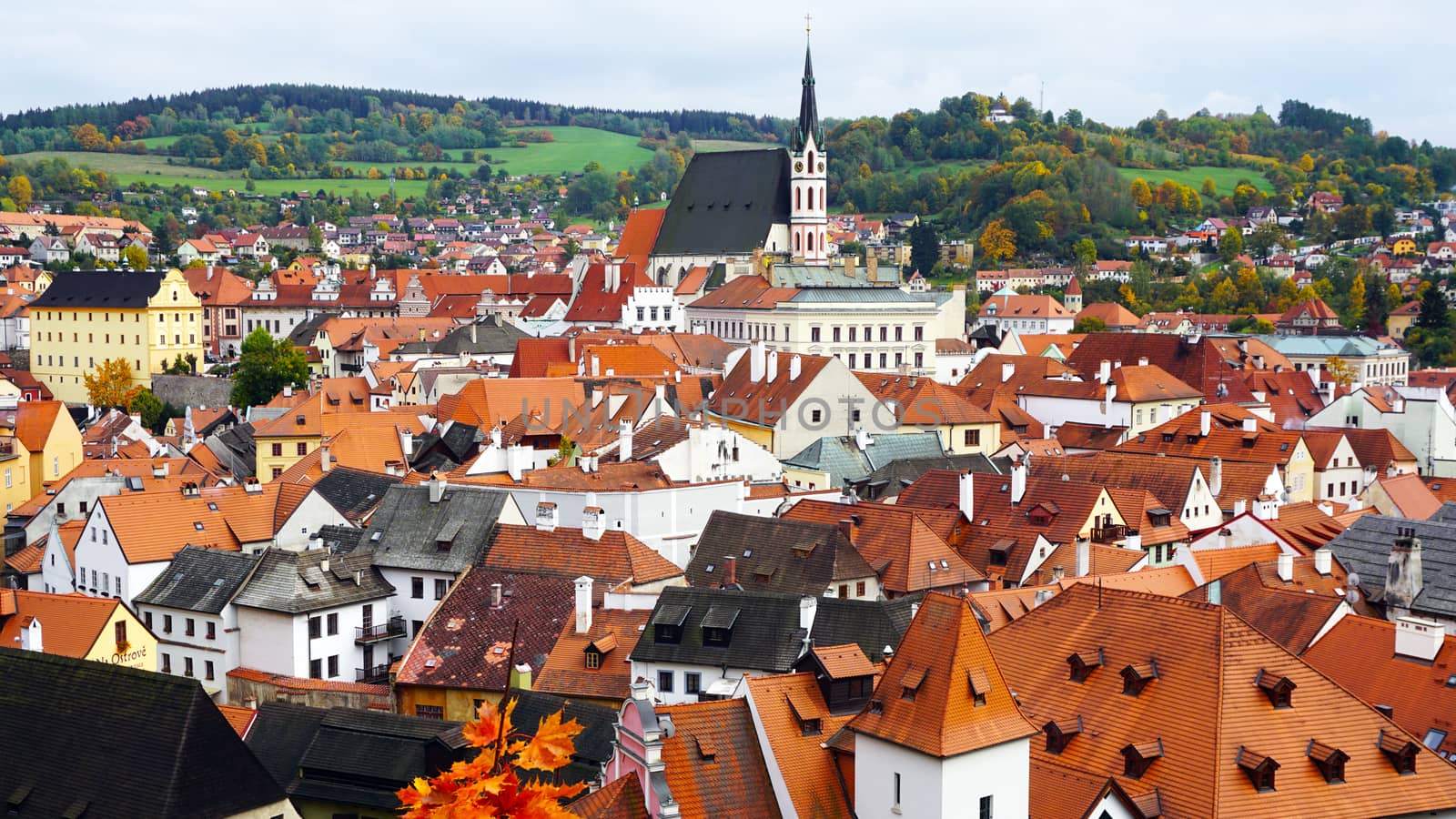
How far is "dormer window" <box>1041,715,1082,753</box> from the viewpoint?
23.6 meters

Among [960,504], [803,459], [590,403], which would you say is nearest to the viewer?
[960,504]

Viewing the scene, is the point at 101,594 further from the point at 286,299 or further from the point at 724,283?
the point at 286,299

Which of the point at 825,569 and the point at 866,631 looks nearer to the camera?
the point at 866,631

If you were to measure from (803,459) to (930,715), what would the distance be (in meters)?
37.4

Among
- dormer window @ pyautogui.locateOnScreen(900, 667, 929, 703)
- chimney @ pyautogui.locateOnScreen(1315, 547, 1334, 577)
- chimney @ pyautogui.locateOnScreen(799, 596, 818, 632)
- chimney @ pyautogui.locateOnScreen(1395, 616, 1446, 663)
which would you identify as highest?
dormer window @ pyautogui.locateOnScreen(900, 667, 929, 703)

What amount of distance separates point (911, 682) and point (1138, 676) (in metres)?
3.55

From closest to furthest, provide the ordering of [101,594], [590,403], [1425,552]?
1. [1425,552]
2. [101,594]
3. [590,403]

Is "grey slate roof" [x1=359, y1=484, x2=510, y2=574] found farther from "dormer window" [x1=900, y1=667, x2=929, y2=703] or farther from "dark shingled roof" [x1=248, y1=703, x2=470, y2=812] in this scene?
"dormer window" [x1=900, y1=667, x2=929, y2=703]

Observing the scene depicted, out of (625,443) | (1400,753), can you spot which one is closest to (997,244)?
(625,443)

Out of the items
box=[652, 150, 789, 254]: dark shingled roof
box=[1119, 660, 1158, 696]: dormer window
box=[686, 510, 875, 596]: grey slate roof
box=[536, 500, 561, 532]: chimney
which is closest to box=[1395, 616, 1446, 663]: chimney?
box=[1119, 660, 1158, 696]: dormer window

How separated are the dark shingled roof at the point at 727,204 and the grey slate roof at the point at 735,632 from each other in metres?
87.2

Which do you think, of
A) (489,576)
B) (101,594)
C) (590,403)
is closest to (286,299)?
(590,403)

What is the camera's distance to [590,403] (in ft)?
218

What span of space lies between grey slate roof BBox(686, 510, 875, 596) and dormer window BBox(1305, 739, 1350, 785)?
17.6 metres
